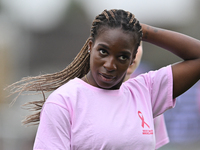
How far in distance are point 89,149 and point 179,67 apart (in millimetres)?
773

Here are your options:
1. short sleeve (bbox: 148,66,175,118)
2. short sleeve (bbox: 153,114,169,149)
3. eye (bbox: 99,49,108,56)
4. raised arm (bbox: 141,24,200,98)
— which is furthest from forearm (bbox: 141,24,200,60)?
short sleeve (bbox: 153,114,169,149)

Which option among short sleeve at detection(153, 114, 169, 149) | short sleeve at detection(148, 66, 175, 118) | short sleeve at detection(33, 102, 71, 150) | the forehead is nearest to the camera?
short sleeve at detection(33, 102, 71, 150)

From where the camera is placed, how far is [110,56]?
189 centimetres

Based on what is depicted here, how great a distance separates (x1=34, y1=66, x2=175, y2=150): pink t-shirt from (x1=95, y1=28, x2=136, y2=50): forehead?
0.27 m

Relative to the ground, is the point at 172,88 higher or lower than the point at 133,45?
lower

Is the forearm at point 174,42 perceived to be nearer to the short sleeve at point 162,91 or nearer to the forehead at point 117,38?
the short sleeve at point 162,91

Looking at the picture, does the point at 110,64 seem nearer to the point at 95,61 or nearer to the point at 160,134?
the point at 95,61

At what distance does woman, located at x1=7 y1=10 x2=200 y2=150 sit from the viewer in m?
1.79

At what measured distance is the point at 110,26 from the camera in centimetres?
193

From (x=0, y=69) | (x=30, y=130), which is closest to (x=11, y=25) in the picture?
(x=0, y=69)

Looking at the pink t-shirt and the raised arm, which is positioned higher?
the raised arm

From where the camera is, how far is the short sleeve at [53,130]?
1.76 m

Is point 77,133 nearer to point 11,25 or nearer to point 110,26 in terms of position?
point 110,26

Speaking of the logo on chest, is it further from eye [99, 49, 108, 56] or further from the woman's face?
eye [99, 49, 108, 56]
